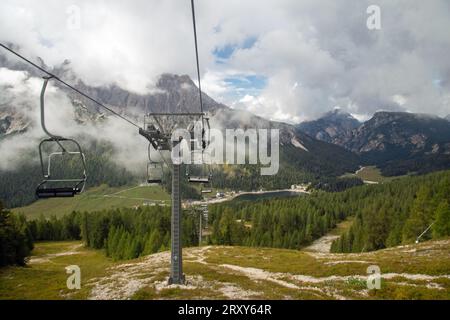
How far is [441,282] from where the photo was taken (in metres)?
31.8

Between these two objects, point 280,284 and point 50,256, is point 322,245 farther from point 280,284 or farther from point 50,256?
point 280,284

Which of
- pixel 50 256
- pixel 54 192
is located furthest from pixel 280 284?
pixel 50 256

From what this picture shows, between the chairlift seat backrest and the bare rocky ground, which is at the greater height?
the chairlift seat backrest

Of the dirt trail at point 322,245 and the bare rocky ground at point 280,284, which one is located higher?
the bare rocky ground at point 280,284

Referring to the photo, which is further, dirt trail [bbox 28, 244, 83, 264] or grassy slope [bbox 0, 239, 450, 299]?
dirt trail [bbox 28, 244, 83, 264]

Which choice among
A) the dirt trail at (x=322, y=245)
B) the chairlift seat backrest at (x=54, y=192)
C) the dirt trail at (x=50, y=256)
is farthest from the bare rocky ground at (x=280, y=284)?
the dirt trail at (x=322, y=245)

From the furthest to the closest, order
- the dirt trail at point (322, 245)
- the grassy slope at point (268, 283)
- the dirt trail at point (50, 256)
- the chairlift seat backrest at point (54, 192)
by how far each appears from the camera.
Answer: the dirt trail at point (322, 245) → the dirt trail at point (50, 256) → the grassy slope at point (268, 283) → the chairlift seat backrest at point (54, 192)

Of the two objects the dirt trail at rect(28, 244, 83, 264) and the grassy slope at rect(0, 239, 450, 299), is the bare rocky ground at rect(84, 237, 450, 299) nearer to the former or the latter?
the grassy slope at rect(0, 239, 450, 299)

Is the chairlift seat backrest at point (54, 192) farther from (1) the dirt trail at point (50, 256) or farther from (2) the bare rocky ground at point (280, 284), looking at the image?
(1) the dirt trail at point (50, 256)

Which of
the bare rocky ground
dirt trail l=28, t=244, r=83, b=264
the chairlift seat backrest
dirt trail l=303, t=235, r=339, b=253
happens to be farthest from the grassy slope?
dirt trail l=303, t=235, r=339, b=253

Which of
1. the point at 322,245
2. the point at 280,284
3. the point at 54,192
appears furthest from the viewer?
the point at 322,245

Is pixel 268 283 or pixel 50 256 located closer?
pixel 268 283

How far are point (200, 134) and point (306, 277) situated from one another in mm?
24326
